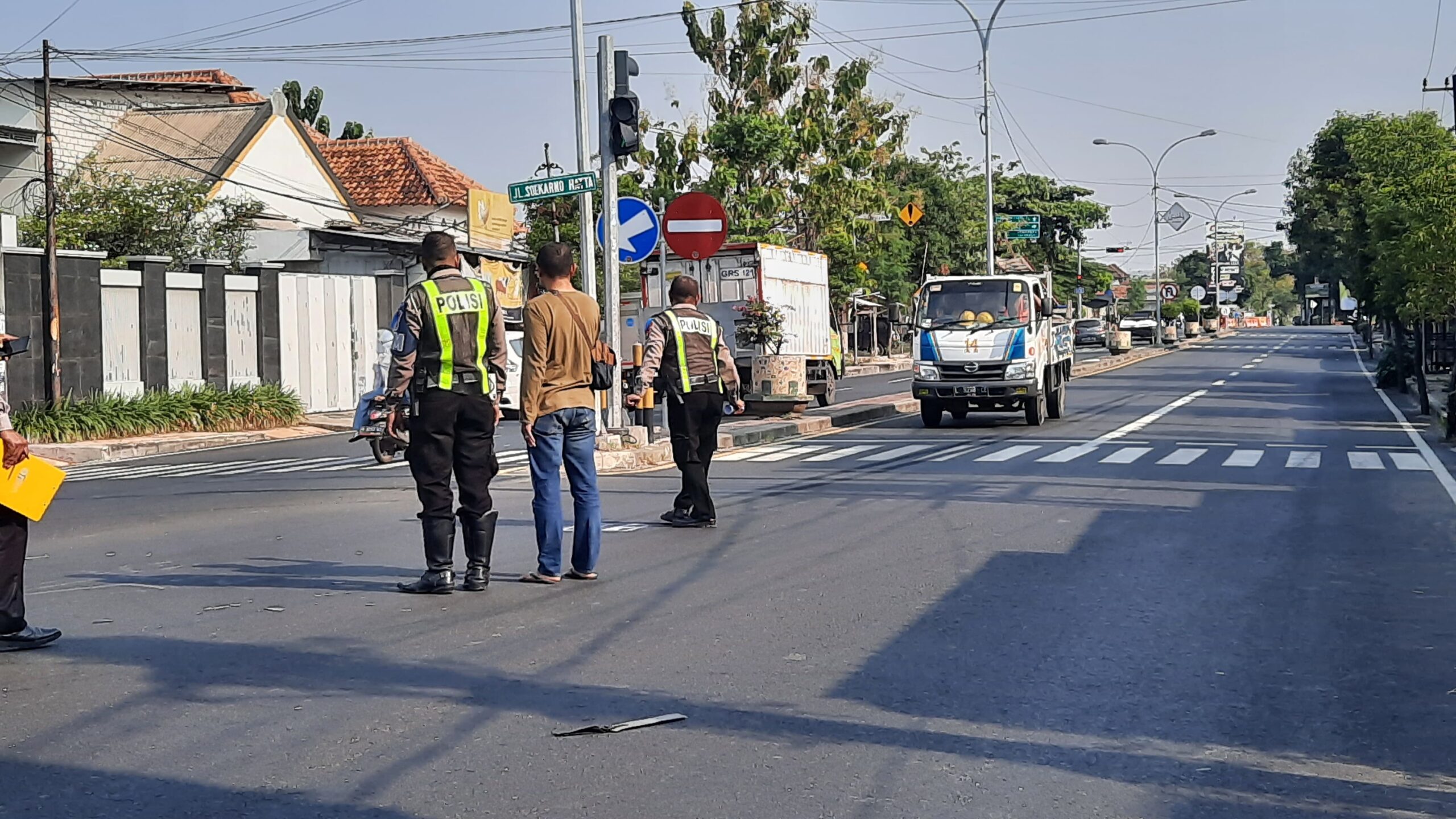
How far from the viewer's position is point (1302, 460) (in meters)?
17.0

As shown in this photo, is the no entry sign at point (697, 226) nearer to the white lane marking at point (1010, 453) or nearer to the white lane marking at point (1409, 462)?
the white lane marking at point (1010, 453)

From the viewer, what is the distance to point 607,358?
8758mm

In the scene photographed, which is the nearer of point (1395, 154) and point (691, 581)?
point (691, 581)

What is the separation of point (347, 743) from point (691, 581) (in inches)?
138

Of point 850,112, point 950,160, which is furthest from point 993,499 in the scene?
point 950,160

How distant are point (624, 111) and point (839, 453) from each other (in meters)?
5.08

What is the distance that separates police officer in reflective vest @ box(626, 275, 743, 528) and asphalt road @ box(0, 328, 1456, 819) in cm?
44

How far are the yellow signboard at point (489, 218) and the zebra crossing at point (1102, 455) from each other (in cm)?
2244

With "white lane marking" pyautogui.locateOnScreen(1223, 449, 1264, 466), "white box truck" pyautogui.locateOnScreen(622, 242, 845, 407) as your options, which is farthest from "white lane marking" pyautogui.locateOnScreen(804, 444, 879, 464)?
"white box truck" pyautogui.locateOnScreen(622, 242, 845, 407)

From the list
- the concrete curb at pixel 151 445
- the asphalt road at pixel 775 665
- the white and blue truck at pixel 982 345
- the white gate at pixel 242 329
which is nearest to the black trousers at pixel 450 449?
the asphalt road at pixel 775 665

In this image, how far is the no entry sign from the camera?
17.0m

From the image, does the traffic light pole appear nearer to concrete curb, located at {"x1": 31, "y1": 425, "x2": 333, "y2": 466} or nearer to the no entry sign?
the no entry sign

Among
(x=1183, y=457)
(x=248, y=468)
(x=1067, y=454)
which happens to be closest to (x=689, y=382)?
(x=1067, y=454)

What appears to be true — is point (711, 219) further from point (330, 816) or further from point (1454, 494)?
point (330, 816)
